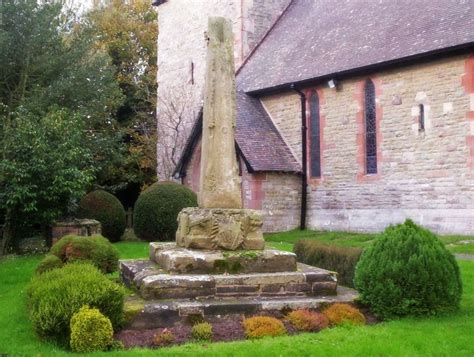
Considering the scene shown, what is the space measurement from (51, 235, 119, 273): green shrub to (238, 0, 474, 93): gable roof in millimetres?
10663

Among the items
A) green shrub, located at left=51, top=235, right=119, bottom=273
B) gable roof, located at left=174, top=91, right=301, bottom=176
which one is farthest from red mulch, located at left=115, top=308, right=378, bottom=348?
gable roof, located at left=174, top=91, right=301, bottom=176

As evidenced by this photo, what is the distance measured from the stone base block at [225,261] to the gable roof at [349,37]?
10.4 meters

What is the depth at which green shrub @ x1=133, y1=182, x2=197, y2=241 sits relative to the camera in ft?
61.4

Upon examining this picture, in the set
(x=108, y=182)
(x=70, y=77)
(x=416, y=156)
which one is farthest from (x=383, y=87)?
(x=108, y=182)

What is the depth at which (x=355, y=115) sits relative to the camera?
1947cm

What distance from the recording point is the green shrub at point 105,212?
19594 mm

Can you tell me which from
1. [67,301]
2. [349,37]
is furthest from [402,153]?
[67,301]

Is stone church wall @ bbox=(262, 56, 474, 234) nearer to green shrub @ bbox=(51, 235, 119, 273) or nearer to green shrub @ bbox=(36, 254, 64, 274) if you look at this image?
green shrub @ bbox=(51, 235, 119, 273)

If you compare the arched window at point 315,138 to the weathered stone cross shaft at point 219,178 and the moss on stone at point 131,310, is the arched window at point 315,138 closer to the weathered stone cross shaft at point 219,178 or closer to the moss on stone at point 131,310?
the weathered stone cross shaft at point 219,178

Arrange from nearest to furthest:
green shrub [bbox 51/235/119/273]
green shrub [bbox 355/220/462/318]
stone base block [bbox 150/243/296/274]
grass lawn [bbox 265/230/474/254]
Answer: green shrub [bbox 355/220/462/318] → stone base block [bbox 150/243/296/274] → green shrub [bbox 51/235/119/273] → grass lawn [bbox 265/230/474/254]

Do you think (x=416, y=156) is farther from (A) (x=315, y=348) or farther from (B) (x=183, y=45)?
(B) (x=183, y=45)

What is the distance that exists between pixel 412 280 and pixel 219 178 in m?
2.85

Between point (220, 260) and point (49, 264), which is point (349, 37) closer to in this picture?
point (49, 264)

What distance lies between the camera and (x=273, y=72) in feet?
74.2
